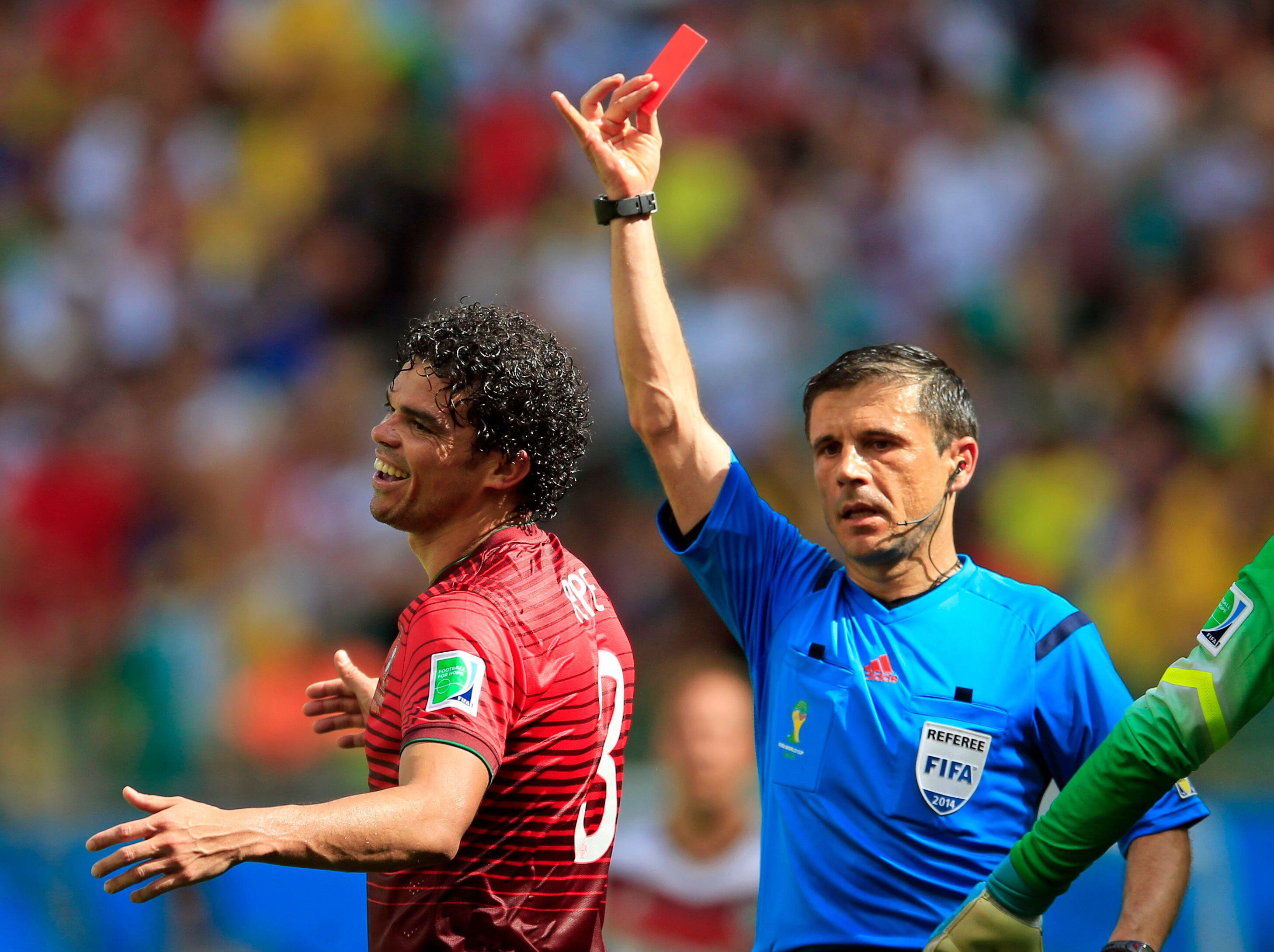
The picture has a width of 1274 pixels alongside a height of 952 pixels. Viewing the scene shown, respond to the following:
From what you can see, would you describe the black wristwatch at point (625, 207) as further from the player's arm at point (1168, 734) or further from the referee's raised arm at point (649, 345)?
the player's arm at point (1168, 734)

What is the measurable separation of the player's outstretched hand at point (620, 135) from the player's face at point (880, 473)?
28.3 inches

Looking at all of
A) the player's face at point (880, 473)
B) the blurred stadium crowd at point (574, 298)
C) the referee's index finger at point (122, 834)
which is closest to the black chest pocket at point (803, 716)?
the player's face at point (880, 473)

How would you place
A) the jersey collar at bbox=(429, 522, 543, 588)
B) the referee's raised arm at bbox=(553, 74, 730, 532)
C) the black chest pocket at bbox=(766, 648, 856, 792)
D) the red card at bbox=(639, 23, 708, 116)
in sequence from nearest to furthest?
the jersey collar at bbox=(429, 522, 543, 588) < the black chest pocket at bbox=(766, 648, 856, 792) < the referee's raised arm at bbox=(553, 74, 730, 532) < the red card at bbox=(639, 23, 708, 116)

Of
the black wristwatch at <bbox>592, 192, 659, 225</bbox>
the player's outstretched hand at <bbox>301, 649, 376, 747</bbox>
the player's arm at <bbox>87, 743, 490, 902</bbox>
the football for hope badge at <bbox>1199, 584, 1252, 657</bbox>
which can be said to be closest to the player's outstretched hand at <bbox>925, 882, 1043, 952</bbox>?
the football for hope badge at <bbox>1199, 584, 1252, 657</bbox>

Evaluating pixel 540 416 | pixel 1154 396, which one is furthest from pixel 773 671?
pixel 1154 396

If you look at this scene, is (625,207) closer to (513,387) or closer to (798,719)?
(513,387)

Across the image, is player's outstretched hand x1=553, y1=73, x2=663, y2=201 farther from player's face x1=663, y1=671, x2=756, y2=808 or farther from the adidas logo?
player's face x1=663, y1=671, x2=756, y2=808

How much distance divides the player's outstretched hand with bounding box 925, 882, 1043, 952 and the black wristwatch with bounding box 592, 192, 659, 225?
1669mm

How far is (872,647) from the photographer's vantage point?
3254 mm

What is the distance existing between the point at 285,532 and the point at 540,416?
5572mm

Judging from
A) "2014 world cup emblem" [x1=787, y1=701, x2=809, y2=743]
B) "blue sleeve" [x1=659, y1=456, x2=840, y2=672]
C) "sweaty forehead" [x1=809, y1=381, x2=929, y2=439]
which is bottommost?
"2014 world cup emblem" [x1=787, y1=701, x2=809, y2=743]

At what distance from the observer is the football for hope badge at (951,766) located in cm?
309

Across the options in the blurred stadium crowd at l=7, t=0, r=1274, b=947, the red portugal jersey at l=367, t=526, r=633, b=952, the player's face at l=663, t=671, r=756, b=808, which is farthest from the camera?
the blurred stadium crowd at l=7, t=0, r=1274, b=947

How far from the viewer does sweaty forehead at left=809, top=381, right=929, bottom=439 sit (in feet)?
10.9
